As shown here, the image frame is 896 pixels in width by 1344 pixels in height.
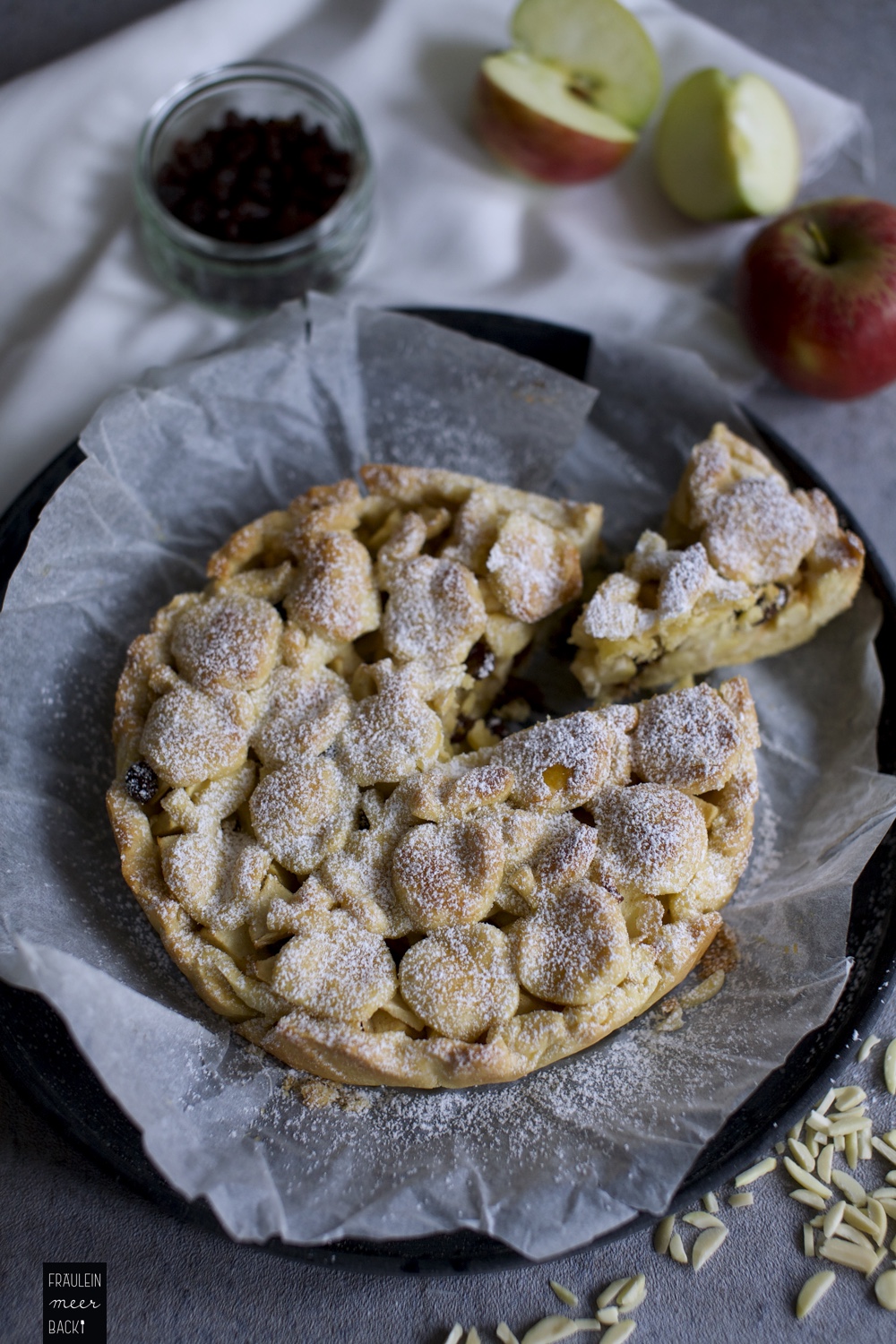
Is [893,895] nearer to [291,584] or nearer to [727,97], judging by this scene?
[291,584]

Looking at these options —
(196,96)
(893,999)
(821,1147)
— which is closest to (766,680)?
(893,999)

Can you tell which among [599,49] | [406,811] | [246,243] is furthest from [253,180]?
[406,811]

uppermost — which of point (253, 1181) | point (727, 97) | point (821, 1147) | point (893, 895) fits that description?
point (727, 97)

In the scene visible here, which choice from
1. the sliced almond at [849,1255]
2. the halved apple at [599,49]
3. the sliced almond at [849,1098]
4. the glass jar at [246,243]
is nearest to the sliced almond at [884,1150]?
the sliced almond at [849,1098]

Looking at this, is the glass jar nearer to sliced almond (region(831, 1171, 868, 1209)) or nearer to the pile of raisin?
the pile of raisin

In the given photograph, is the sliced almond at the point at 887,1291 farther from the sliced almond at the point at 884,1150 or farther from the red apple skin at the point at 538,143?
the red apple skin at the point at 538,143

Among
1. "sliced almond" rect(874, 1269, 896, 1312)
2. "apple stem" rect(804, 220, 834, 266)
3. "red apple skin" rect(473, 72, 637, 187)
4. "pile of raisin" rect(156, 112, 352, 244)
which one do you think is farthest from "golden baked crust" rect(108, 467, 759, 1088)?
"red apple skin" rect(473, 72, 637, 187)

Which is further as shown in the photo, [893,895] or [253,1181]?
[893,895]
